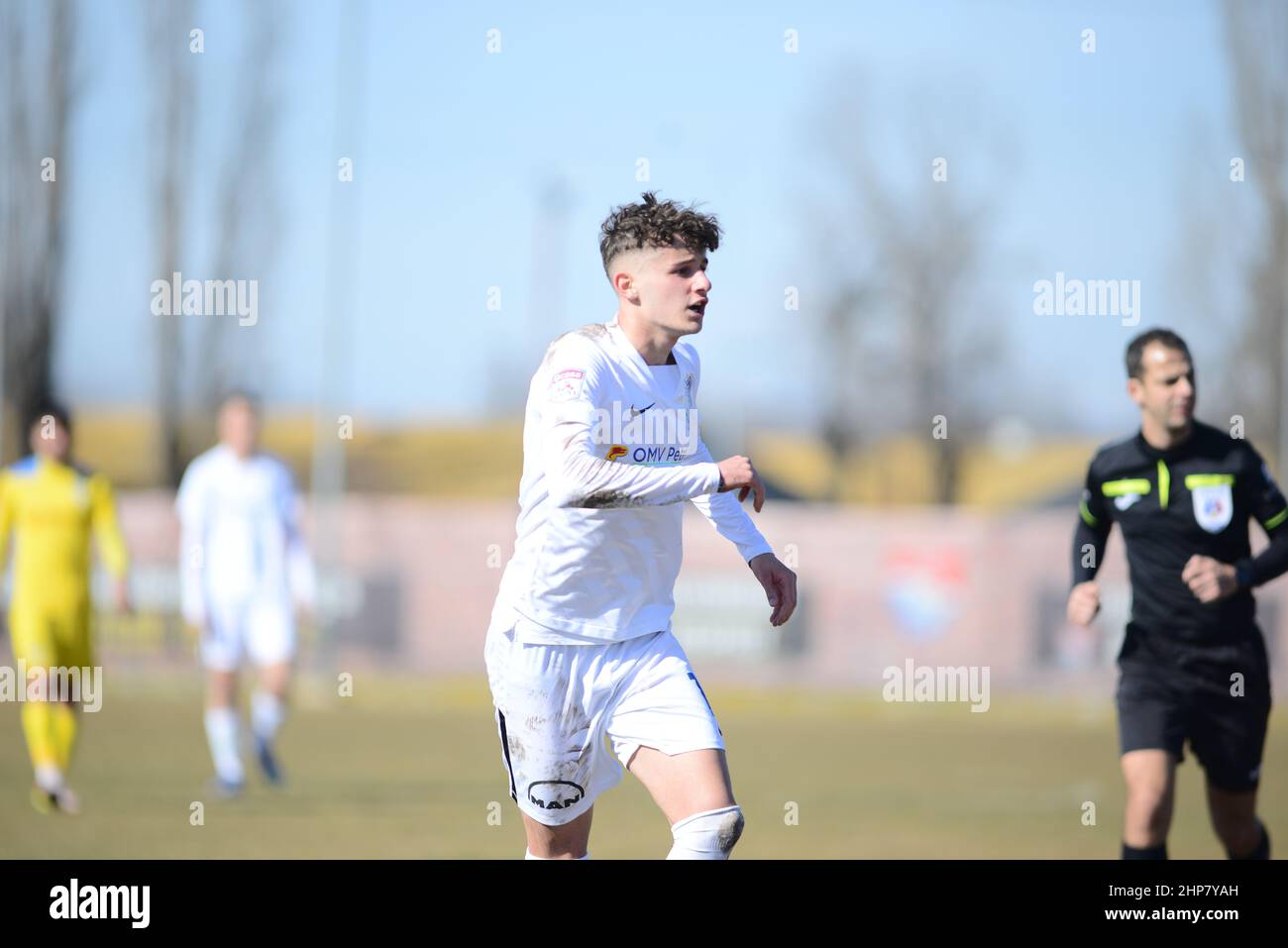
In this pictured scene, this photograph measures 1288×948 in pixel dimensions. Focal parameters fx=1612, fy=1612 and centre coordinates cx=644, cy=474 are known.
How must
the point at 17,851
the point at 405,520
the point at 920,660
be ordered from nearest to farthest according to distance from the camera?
the point at 17,851 < the point at 920,660 < the point at 405,520

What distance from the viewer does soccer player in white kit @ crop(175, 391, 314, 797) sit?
1235cm

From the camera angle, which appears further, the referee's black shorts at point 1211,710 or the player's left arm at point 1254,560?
the referee's black shorts at point 1211,710

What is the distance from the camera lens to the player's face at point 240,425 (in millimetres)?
12312

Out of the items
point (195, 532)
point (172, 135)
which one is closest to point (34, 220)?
point (172, 135)

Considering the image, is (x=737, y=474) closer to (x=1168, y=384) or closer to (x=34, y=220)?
(x=1168, y=384)

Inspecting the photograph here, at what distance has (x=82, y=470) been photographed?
440 inches

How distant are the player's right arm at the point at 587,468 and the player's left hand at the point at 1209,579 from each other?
272cm

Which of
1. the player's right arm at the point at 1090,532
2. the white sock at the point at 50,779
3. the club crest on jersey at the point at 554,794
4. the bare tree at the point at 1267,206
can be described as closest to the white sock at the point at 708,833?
the club crest on jersey at the point at 554,794

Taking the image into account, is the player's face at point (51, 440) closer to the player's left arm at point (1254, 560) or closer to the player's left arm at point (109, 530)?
the player's left arm at point (109, 530)

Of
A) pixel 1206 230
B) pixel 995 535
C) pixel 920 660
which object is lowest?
pixel 920 660

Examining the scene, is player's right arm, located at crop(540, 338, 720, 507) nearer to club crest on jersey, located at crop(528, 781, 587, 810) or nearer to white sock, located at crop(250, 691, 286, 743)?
club crest on jersey, located at crop(528, 781, 587, 810)
